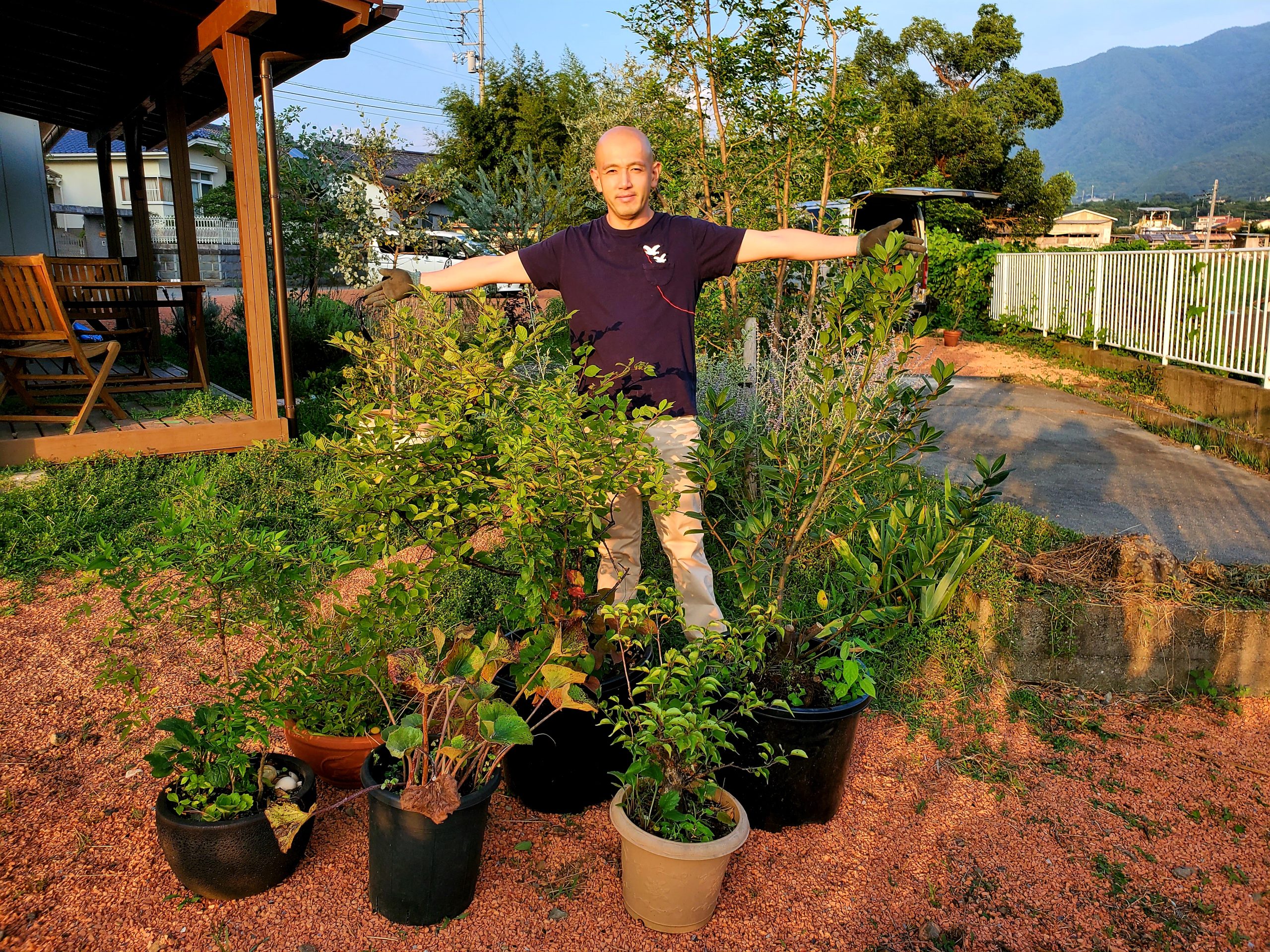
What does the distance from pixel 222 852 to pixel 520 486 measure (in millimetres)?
1190

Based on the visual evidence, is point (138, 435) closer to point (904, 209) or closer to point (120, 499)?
point (120, 499)

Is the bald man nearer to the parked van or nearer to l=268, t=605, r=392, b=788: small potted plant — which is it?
l=268, t=605, r=392, b=788: small potted plant

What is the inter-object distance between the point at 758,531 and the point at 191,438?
14.8 feet

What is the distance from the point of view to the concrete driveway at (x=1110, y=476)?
15.3 ft

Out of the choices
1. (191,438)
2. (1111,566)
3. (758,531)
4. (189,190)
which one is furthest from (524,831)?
(189,190)

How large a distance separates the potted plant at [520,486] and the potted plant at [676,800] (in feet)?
0.66

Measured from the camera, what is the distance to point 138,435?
5457mm

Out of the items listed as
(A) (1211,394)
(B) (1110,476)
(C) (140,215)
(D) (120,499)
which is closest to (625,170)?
(D) (120,499)

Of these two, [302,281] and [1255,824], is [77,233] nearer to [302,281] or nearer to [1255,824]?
[302,281]

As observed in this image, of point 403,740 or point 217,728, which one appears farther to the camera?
point 217,728

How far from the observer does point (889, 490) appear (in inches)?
164

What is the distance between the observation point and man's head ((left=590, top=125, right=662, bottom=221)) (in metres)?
2.92

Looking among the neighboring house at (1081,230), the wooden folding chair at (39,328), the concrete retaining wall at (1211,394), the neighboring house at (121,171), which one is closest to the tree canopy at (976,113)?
the neighboring house at (1081,230)

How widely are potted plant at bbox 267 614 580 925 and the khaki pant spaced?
30.7 inches
